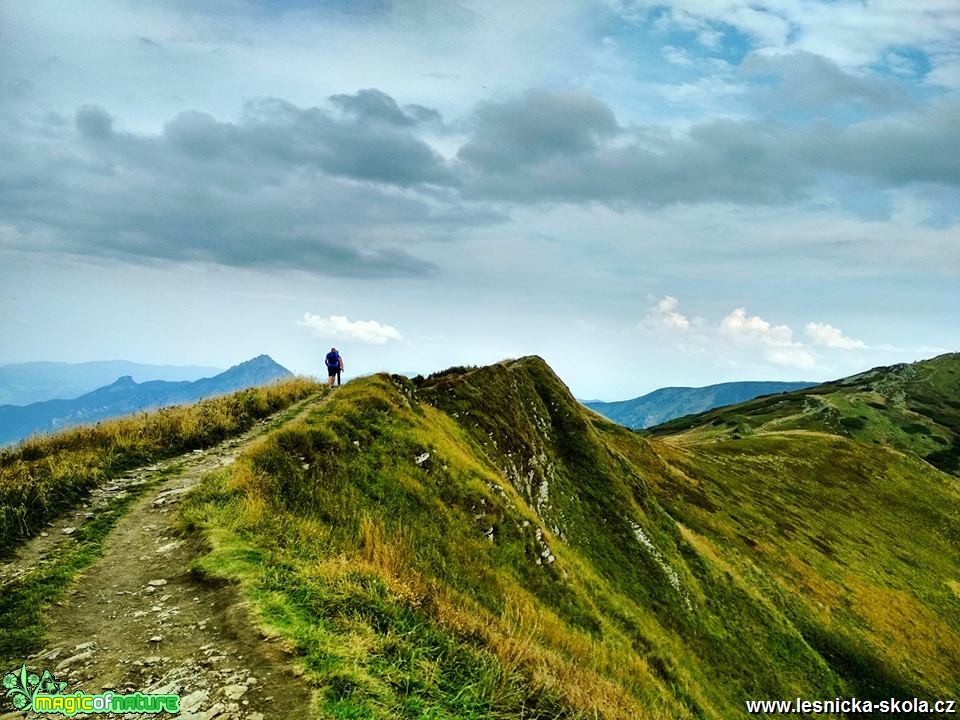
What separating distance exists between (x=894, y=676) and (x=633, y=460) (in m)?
29.4

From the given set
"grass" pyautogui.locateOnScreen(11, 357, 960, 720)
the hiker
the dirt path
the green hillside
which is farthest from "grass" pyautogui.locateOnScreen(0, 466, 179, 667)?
the hiker

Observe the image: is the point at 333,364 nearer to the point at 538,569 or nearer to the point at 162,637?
the point at 538,569

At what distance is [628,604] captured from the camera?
31.4 m

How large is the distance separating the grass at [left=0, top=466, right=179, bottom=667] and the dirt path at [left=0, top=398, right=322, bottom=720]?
22 cm

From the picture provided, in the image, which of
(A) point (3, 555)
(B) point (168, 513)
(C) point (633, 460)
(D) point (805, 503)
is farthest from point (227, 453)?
(D) point (805, 503)

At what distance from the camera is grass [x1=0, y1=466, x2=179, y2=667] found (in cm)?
888

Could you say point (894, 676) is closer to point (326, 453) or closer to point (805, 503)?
point (805, 503)

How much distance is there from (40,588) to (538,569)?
19864mm

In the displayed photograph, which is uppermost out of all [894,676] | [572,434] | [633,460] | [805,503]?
[572,434]

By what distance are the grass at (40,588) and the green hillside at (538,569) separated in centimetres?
223

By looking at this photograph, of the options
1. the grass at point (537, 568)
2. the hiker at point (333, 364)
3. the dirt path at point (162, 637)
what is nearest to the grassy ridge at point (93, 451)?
the dirt path at point (162, 637)

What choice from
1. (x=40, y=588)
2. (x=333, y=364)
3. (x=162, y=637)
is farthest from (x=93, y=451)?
(x=333, y=364)

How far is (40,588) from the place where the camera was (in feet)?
34.2

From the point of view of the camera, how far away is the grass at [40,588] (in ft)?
29.1
